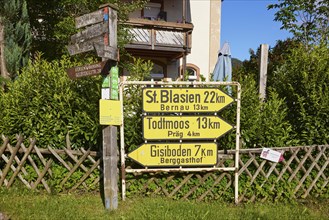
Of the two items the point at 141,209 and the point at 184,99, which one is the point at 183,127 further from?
the point at 141,209

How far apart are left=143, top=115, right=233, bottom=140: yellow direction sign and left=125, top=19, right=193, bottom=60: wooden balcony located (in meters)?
7.94

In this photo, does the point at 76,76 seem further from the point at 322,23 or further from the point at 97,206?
the point at 322,23

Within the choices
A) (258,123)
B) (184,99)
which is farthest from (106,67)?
(258,123)

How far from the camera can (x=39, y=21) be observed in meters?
8.99

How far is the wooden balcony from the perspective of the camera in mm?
11625

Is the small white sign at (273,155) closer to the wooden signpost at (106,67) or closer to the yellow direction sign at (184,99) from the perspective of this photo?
the yellow direction sign at (184,99)

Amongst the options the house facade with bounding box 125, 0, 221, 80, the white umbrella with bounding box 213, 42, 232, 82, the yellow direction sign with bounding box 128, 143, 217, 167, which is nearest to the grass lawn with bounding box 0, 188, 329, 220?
the yellow direction sign with bounding box 128, 143, 217, 167

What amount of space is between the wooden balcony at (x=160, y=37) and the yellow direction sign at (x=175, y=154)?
8.08 meters

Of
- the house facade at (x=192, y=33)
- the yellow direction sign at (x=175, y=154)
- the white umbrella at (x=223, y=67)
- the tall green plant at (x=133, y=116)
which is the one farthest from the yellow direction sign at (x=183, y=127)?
the house facade at (x=192, y=33)

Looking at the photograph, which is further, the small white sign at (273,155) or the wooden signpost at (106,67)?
the small white sign at (273,155)

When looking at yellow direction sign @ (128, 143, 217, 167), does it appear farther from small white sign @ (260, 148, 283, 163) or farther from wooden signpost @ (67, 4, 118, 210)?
small white sign @ (260, 148, 283, 163)

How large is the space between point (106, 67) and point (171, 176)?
6.83 ft

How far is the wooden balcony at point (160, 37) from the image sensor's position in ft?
38.1

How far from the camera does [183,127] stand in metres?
4.27
